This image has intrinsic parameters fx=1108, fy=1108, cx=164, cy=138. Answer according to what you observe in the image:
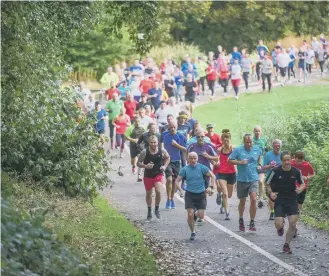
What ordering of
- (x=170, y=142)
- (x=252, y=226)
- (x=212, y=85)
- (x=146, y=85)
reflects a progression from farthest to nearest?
(x=212, y=85), (x=146, y=85), (x=170, y=142), (x=252, y=226)

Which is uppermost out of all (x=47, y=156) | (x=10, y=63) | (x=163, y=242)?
(x=10, y=63)

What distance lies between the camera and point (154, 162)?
70.9 feet

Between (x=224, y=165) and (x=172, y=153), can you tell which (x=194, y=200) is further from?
(x=172, y=153)

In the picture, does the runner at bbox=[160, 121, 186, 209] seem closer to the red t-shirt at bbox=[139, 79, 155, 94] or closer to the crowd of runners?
the crowd of runners

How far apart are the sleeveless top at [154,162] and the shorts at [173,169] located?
4.83 ft

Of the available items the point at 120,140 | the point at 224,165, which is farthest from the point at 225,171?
the point at 120,140

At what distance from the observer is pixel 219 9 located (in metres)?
57.2

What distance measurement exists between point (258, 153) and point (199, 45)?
3831 centimetres

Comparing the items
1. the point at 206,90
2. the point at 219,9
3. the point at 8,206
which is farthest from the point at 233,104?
the point at 8,206

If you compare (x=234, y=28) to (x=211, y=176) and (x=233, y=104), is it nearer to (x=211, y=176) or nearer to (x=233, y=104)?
(x=233, y=104)

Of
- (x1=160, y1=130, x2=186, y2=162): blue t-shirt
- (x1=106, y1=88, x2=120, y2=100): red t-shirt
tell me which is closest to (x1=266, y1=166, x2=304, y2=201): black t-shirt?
(x1=160, y1=130, x2=186, y2=162): blue t-shirt

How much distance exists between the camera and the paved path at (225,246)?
17016 millimetres

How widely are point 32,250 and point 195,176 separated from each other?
7.33 metres

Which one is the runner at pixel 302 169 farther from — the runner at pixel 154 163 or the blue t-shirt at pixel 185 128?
the blue t-shirt at pixel 185 128
